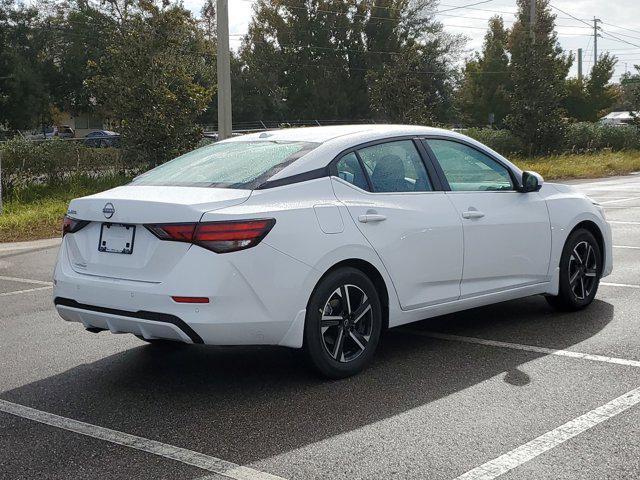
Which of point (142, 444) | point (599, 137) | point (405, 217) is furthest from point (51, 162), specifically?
point (599, 137)

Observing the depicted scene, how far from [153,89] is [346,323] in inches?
586

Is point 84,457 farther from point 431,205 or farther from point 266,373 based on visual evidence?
point 431,205

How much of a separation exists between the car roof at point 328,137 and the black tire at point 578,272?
1288mm

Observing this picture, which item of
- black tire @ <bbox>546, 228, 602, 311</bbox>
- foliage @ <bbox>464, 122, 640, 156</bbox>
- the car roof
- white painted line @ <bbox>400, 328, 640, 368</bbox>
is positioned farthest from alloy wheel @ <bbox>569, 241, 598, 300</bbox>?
foliage @ <bbox>464, 122, 640, 156</bbox>

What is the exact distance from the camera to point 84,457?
4223mm

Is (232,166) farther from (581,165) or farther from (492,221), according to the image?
(581,165)

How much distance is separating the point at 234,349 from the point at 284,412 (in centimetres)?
157

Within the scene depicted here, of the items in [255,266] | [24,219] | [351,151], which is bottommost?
[24,219]

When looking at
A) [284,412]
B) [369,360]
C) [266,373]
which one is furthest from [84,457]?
[369,360]

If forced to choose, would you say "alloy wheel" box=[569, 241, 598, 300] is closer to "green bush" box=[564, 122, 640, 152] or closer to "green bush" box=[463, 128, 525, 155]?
"green bush" box=[463, 128, 525, 155]

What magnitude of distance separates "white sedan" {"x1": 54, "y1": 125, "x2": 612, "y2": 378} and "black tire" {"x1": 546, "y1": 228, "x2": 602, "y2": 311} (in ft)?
1.26

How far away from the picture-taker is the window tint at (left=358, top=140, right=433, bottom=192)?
5.89 m

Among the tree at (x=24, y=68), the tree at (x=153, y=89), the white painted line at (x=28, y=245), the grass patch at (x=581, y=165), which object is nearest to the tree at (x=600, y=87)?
the grass patch at (x=581, y=165)

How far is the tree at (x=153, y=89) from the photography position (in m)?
19.4
